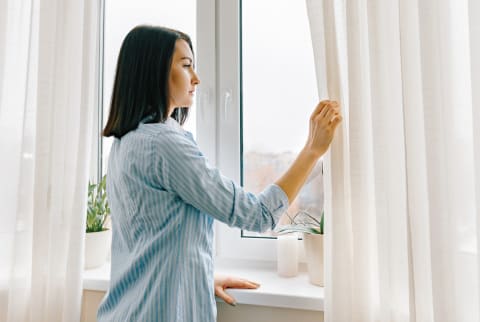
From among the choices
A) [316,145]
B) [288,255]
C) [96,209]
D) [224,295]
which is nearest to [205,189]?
[316,145]

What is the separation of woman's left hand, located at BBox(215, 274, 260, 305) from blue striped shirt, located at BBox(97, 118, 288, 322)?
0.55ft

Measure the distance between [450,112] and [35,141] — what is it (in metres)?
1.18

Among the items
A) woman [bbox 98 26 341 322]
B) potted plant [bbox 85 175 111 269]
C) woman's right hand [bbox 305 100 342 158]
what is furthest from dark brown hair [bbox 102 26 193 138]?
potted plant [bbox 85 175 111 269]

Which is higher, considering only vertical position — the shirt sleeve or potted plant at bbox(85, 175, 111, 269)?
the shirt sleeve

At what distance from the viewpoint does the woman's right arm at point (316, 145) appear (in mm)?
927

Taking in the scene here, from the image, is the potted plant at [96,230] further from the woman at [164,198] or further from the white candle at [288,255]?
the white candle at [288,255]

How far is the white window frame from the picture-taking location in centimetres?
136

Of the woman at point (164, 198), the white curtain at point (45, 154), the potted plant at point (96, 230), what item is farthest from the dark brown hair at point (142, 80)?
the potted plant at point (96, 230)

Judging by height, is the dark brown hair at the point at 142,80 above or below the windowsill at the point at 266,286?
above

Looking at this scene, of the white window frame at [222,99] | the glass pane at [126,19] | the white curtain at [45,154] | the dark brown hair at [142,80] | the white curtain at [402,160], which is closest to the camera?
the white curtain at [402,160]

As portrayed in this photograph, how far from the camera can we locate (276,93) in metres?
1.35

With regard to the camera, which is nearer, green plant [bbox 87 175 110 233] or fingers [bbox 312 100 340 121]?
fingers [bbox 312 100 340 121]

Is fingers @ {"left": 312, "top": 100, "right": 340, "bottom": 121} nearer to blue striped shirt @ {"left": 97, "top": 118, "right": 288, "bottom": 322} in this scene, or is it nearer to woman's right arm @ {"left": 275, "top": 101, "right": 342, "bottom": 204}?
woman's right arm @ {"left": 275, "top": 101, "right": 342, "bottom": 204}

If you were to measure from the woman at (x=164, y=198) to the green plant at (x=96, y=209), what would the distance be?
1.48 ft
